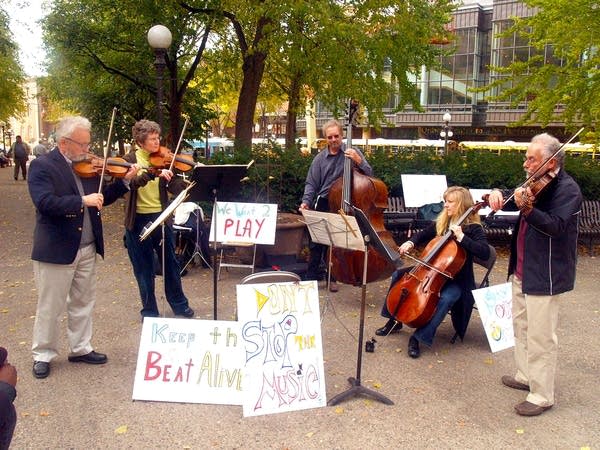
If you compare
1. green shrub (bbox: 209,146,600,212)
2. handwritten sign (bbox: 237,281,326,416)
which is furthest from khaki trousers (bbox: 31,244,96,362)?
green shrub (bbox: 209,146,600,212)

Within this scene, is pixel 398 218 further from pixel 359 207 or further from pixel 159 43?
pixel 159 43

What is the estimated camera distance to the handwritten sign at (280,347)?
3834 mm

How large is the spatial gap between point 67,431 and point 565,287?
3398 mm

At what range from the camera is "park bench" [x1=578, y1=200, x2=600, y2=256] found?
982cm

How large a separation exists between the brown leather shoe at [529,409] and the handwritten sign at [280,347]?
1.36 meters

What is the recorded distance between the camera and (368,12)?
12672mm

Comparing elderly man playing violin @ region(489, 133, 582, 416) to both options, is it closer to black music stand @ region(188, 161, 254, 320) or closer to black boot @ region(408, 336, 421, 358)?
black boot @ region(408, 336, 421, 358)

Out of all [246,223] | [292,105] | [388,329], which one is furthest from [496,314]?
[292,105]

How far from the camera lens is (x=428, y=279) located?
4.94m

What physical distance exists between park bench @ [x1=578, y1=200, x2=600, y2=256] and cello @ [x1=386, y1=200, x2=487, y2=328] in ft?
19.3

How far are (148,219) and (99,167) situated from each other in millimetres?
1028

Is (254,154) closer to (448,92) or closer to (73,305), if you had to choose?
(73,305)

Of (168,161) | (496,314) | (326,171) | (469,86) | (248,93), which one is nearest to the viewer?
(496,314)

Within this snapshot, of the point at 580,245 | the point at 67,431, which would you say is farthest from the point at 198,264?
the point at 580,245
